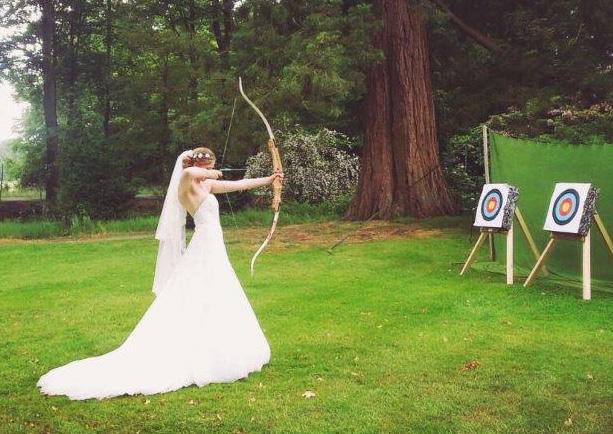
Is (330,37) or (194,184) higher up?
(330,37)

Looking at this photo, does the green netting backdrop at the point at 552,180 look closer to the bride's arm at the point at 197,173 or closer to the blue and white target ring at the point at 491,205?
the blue and white target ring at the point at 491,205

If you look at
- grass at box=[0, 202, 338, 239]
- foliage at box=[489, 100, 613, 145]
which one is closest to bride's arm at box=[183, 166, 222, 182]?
foliage at box=[489, 100, 613, 145]

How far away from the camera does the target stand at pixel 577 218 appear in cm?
699

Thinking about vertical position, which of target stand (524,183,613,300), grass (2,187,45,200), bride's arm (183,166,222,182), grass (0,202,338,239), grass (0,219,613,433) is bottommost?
grass (0,219,613,433)

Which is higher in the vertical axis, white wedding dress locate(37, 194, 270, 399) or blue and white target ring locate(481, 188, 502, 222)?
blue and white target ring locate(481, 188, 502, 222)

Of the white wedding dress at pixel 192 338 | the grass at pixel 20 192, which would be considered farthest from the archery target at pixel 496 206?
the grass at pixel 20 192

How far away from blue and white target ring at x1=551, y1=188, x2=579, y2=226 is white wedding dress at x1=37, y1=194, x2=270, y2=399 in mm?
3891

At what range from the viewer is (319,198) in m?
19.7

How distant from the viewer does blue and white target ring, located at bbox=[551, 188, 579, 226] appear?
718cm

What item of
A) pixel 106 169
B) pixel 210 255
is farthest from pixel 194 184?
pixel 106 169

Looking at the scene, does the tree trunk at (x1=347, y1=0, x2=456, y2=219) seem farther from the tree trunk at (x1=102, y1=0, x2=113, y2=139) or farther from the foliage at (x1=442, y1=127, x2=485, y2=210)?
the tree trunk at (x1=102, y1=0, x2=113, y2=139)

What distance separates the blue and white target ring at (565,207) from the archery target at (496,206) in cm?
68

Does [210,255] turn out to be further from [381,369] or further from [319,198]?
[319,198]

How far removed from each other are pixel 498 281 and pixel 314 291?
7.42 feet
